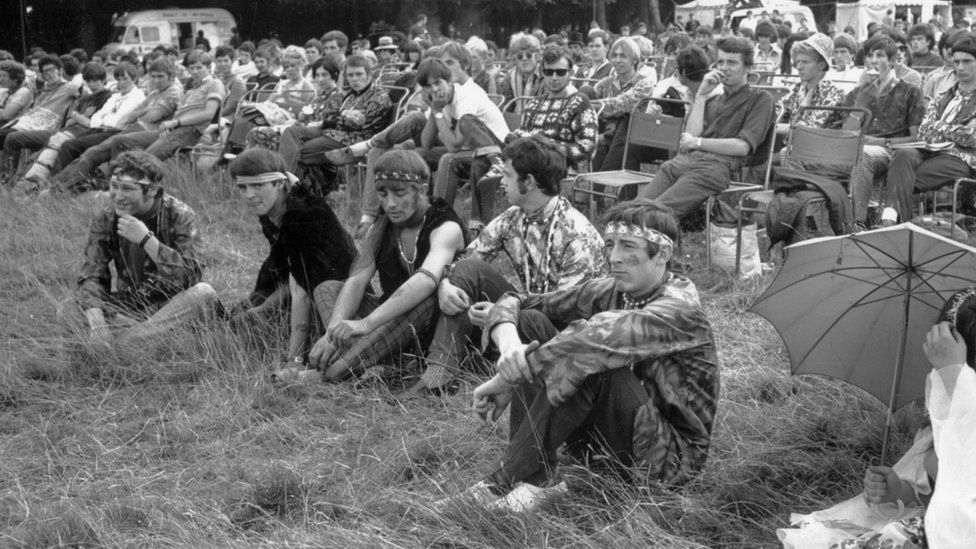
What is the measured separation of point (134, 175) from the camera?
603 cm

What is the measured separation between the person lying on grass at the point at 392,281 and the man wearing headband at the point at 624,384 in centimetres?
130

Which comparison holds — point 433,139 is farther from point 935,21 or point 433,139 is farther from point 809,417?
point 935,21

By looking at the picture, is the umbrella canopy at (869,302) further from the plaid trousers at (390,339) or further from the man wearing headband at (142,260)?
the man wearing headband at (142,260)

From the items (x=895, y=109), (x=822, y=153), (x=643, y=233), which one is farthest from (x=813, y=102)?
(x=643, y=233)

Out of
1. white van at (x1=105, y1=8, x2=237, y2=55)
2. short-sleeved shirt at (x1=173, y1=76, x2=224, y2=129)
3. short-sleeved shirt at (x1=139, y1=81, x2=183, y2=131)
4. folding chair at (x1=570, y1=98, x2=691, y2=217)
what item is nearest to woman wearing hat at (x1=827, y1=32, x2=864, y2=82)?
folding chair at (x1=570, y1=98, x2=691, y2=217)

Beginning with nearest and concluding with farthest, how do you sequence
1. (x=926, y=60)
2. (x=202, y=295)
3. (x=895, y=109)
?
1. (x=202, y=295)
2. (x=895, y=109)
3. (x=926, y=60)

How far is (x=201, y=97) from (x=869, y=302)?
891 cm

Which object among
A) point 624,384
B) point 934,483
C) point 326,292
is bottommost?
point 326,292

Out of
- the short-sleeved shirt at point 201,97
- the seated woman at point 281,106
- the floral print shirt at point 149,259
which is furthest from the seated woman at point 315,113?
the floral print shirt at point 149,259

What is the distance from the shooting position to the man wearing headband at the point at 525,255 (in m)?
4.90

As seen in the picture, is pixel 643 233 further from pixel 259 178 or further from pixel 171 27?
pixel 171 27

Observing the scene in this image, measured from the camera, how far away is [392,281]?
5516 millimetres

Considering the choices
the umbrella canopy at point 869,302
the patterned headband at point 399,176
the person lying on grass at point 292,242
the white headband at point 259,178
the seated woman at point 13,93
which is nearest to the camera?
the umbrella canopy at point 869,302

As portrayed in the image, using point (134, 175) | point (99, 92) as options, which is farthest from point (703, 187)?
point (99, 92)
